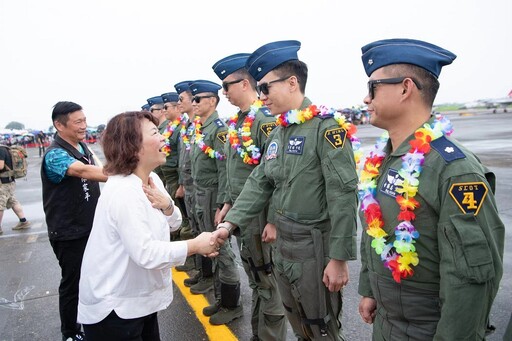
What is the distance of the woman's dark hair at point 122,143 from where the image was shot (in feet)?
7.11

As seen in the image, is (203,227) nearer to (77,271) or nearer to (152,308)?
(77,271)

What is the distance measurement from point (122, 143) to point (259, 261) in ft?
5.77

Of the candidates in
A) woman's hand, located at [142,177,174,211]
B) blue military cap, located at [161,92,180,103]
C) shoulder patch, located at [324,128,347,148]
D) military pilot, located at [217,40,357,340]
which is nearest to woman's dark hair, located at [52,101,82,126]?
woman's hand, located at [142,177,174,211]

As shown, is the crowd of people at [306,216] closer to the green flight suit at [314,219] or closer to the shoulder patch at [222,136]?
the green flight suit at [314,219]

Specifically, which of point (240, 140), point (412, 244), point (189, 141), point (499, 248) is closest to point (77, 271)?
point (240, 140)

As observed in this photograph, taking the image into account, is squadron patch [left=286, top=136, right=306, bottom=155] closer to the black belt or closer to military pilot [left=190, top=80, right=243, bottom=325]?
military pilot [left=190, top=80, right=243, bottom=325]

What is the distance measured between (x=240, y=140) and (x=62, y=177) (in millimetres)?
1627

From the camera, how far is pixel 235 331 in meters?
3.66

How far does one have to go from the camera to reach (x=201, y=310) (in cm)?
414

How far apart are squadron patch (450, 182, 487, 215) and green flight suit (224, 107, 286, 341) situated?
1937 millimetres

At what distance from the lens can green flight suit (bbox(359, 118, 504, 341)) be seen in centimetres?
148

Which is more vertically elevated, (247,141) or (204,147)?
(247,141)

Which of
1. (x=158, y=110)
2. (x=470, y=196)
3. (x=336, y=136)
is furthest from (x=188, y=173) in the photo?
(x=470, y=196)

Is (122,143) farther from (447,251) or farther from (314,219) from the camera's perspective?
(447,251)
